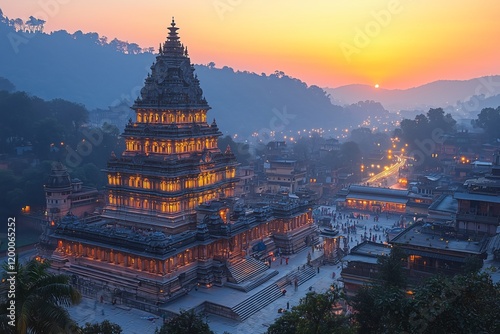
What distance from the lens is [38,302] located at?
12.6 meters

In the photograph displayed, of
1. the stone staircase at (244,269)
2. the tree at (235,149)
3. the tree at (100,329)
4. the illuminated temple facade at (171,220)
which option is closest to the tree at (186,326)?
the tree at (100,329)

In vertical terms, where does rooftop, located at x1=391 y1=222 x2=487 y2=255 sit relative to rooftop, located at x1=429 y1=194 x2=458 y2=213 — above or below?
above

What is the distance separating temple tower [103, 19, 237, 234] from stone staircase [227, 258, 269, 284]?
6632 millimetres

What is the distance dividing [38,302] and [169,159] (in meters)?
30.7

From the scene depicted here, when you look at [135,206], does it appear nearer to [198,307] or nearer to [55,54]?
[198,307]

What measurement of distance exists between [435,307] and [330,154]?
94.9 metres

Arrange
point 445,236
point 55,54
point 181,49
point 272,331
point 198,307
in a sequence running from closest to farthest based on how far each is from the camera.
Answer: point 272,331 < point 198,307 < point 445,236 < point 181,49 < point 55,54

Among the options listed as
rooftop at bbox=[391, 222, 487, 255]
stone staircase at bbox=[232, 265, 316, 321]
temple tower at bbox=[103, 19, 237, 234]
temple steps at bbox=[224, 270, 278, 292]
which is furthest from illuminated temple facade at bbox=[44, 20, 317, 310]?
rooftop at bbox=[391, 222, 487, 255]

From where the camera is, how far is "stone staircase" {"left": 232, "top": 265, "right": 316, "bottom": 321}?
106 feet

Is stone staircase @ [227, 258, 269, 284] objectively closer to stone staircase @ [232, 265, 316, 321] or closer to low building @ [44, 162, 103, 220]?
stone staircase @ [232, 265, 316, 321]

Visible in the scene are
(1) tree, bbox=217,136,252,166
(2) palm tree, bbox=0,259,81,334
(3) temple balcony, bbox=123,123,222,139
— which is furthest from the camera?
(1) tree, bbox=217,136,252,166

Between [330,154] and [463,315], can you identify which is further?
[330,154]

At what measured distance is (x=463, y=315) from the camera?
13141mm

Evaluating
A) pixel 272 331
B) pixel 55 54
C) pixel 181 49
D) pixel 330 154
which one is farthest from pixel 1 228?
pixel 55 54
